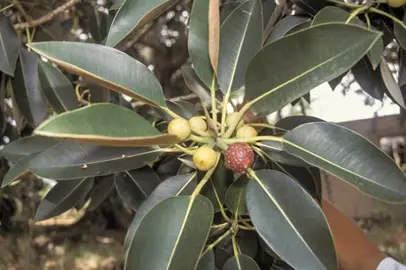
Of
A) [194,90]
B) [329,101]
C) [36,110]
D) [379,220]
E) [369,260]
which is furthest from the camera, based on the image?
[379,220]

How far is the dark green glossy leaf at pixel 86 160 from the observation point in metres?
0.60

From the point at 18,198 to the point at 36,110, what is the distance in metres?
1.59

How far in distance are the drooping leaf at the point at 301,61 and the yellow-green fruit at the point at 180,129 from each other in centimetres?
8

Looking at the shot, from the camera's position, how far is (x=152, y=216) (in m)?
0.55

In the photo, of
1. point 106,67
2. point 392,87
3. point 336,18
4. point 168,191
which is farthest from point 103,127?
point 392,87

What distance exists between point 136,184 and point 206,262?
0.21m

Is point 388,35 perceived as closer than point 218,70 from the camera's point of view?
No

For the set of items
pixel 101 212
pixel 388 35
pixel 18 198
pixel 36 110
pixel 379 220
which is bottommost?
pixel 379 220

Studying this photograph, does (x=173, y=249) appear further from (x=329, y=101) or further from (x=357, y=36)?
(x=329, y=101)

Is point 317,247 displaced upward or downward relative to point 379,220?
upward

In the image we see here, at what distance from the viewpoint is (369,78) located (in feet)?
2.63

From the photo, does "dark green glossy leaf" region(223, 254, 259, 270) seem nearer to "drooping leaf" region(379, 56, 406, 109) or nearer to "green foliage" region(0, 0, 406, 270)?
"green foliage" region(0, 0, 406, 270)

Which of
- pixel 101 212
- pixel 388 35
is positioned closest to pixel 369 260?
pixel 388 35

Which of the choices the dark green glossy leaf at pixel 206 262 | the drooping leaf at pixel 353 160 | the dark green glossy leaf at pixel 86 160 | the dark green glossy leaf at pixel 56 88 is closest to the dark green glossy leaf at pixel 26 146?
the dark green glossy leaf at pixel 56 88
